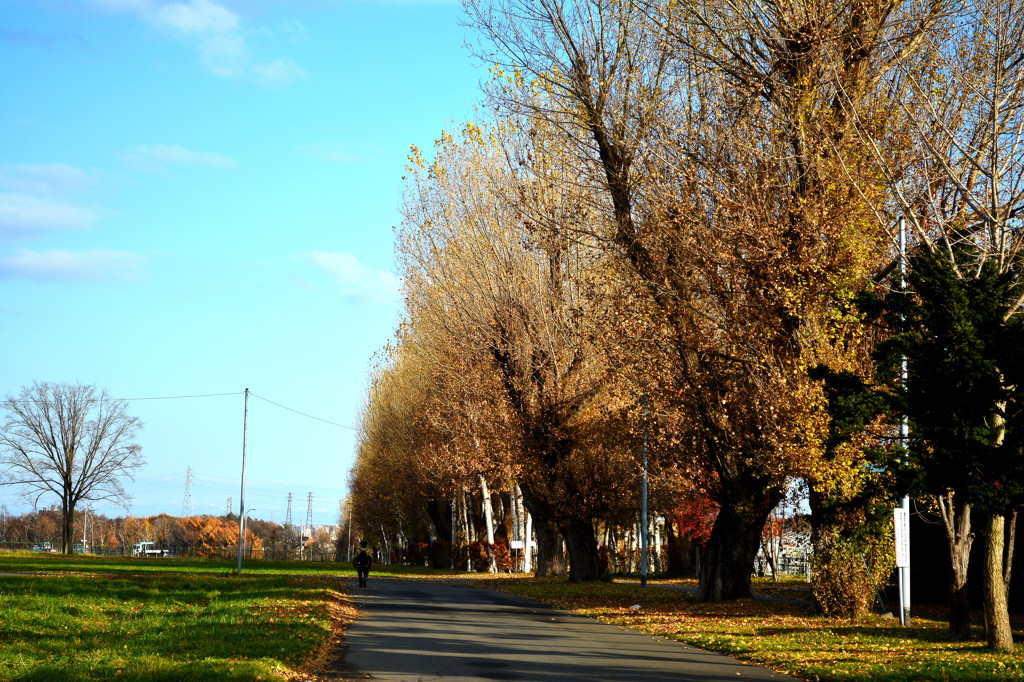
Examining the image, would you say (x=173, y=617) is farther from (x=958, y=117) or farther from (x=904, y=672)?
(x=958, y=117)

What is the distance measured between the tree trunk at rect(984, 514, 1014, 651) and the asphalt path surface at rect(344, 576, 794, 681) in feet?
12.6

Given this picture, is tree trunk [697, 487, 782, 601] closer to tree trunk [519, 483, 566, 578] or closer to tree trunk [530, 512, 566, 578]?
tree trunk [519, 483, 566, 578]

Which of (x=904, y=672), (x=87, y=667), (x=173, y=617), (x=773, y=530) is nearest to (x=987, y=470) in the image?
(x=904, y=672)

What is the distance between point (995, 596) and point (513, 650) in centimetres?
701

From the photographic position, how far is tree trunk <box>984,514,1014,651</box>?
14.6 meters

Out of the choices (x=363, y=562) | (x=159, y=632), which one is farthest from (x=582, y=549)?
(x=159, y=632)

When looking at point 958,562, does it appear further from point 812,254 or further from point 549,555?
point 549,555

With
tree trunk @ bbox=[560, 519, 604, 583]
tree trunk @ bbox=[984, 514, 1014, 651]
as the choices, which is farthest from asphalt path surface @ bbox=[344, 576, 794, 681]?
tree trunk @ bbox=[560, 519, 604, 583]

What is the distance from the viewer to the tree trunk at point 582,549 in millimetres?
34969

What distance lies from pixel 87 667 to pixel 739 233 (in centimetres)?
1375

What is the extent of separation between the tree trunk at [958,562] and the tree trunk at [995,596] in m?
0.82

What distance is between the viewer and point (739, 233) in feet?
64.9

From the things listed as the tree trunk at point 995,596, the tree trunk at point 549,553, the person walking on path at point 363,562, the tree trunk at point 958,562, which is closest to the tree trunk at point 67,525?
the tree trunk at point 549,553

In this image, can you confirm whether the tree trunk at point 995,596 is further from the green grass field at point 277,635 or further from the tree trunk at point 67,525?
the tree trunk at point 67,525
